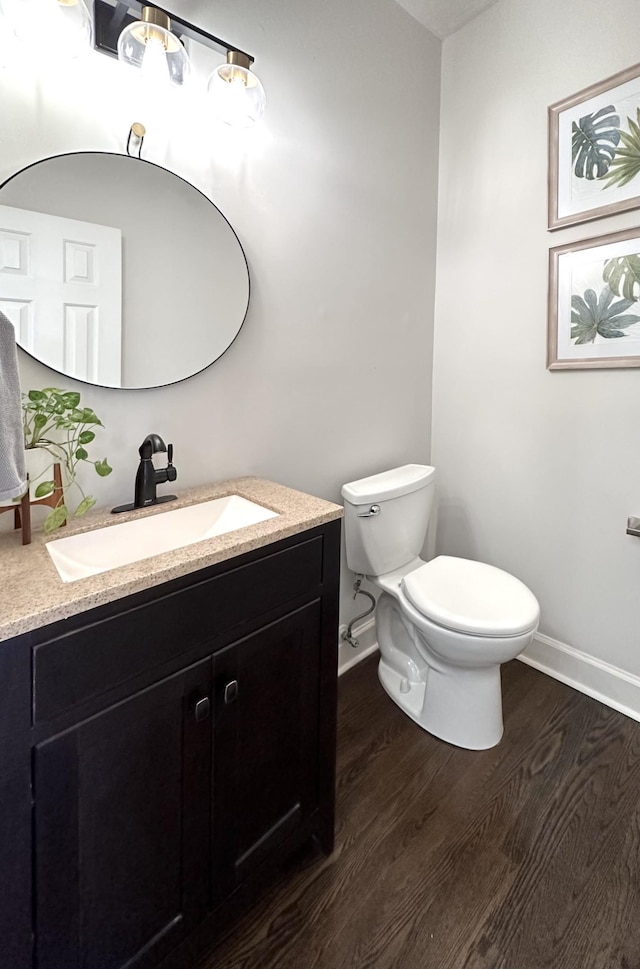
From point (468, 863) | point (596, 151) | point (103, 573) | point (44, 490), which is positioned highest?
point (596, 151)

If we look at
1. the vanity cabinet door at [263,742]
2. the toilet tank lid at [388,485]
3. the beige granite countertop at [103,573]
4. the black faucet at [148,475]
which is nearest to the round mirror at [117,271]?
the black faucet at [148,475]

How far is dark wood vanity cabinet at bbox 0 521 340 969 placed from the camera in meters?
0.71

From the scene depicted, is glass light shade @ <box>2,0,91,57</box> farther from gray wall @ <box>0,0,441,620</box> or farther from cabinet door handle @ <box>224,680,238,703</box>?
cabinet door handle @ <box>224,680,238,703</box>

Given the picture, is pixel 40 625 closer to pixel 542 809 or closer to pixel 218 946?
pixel 218 946

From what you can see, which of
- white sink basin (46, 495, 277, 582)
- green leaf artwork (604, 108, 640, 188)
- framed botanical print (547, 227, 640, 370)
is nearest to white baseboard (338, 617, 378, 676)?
white sink basin (46, 495, 277, 582)

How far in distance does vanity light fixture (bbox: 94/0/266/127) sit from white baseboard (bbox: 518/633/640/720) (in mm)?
2228

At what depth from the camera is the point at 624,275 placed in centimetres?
159

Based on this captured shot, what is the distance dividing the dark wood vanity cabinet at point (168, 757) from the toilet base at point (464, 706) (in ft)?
1.88

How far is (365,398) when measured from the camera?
1.91 metres

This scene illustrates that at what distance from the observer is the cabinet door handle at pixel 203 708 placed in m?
0.89

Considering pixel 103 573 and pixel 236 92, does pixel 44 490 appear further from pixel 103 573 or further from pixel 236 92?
pixel 236 92

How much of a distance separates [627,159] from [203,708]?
82.4 inches

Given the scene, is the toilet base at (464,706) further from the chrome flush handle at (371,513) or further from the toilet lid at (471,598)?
the chrome flush handle at (371,513)

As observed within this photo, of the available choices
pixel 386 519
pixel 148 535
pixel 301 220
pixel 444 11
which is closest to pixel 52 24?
pixel 301 220
